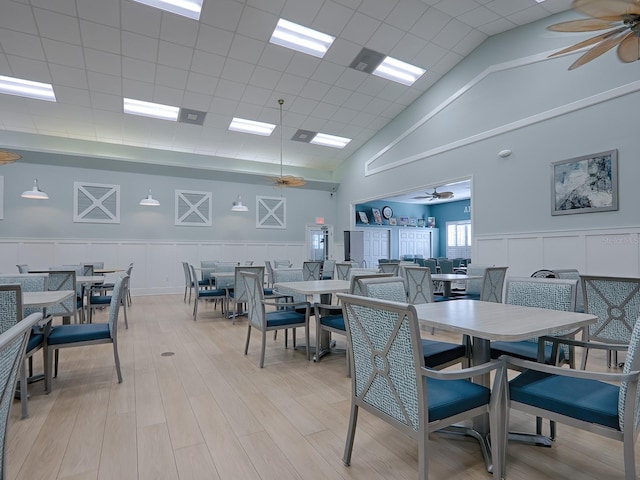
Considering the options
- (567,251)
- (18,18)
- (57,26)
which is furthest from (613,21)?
(18,18)

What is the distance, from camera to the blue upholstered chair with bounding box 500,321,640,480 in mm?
1272

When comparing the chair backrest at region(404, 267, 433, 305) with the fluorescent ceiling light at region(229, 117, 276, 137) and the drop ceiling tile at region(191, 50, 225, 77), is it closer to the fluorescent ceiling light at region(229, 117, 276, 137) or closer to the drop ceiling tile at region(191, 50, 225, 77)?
the drop ceiling tile at region(191, 50, 225, 77)

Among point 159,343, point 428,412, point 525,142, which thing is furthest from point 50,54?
point 525,142

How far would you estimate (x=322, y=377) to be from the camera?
310 cm

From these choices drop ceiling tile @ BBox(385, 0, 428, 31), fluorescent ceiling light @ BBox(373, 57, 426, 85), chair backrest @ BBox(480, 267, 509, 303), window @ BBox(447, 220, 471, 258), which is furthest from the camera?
window @ BBox(447, 220, 471, 258)

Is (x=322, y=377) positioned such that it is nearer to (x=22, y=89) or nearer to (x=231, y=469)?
(x=231, y=469)

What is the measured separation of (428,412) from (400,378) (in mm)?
166

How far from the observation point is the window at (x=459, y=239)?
13.2 meters

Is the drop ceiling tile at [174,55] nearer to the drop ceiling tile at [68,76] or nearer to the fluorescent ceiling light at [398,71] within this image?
the drop ceiling tile at [68,76]

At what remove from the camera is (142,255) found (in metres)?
9.05

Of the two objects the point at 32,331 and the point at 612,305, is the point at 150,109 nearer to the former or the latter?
the point at 32,331

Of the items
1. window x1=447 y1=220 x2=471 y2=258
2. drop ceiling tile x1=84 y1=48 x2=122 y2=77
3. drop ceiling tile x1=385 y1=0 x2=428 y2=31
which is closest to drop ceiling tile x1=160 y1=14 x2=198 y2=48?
drop ceiling tile x1=84 y1=48 x2=122 y2=77

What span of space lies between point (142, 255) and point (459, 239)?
441 inches

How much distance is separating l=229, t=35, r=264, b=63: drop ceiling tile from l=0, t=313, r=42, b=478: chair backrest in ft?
20.0
